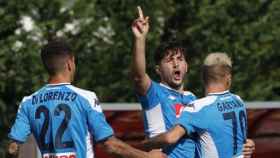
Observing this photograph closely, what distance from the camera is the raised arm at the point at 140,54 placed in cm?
726

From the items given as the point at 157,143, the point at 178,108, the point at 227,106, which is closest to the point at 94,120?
the point at 157,143

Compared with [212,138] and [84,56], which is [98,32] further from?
[212,138]

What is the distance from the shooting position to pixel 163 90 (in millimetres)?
7629

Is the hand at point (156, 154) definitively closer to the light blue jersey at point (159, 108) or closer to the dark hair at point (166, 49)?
the light blue jersey at point (159, 108)

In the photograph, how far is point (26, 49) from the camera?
531 inches

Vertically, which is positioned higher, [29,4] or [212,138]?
[29,4]

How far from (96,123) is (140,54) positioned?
831mm

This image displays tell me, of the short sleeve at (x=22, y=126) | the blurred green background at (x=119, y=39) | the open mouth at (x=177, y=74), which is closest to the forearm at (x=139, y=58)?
the open mouth at (x=177, y=74)

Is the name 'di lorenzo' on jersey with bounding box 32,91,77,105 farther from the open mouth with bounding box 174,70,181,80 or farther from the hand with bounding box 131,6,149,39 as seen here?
the open mouth with bounding box 174,70,181,80

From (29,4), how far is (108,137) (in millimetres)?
7054

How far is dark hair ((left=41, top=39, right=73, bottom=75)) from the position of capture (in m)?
6.75

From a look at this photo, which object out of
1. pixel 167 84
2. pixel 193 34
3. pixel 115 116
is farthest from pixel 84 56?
pixel 167 84

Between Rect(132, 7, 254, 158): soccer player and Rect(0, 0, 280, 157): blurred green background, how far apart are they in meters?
5.63

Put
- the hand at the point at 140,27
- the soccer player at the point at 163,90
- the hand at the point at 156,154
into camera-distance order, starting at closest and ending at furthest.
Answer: the hand at the point at 156,154 → the hand at the point at 140,27 → the soccer player at the point at 163,90
